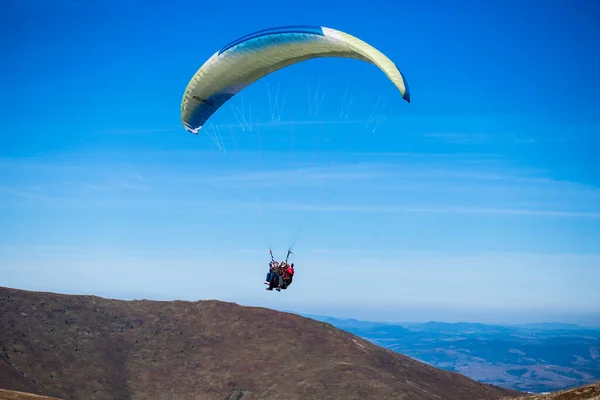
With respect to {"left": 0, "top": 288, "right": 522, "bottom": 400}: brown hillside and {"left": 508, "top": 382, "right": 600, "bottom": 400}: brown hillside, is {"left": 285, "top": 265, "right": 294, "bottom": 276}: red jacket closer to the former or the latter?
{"left": 508, "top": 382, "right": 600, "bottom": 400}: brown hillside

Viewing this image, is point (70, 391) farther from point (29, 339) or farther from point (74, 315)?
point (74, 315)

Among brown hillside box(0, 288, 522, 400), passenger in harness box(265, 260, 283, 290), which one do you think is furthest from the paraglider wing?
brown hillside box(0, 288, 522, 400)

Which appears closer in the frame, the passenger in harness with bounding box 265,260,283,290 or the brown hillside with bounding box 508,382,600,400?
the brown hillside with bounding box 508,382,600,400

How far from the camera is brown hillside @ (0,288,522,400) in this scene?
92000mm

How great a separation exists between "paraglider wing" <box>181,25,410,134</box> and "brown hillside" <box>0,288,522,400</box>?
2340 inches

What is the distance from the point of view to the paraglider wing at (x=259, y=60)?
33.4 meters

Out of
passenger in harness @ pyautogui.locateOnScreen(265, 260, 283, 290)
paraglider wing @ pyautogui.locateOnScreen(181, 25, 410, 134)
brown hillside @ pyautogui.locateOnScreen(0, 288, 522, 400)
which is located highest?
paraglider wing @ pyautogui.locateOnScreen(181, 25, 410, 134)

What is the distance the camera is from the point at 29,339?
325 feet

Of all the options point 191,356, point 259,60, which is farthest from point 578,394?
point 191,356

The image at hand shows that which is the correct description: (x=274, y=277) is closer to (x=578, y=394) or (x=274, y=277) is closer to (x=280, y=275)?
(x=280, y=275)

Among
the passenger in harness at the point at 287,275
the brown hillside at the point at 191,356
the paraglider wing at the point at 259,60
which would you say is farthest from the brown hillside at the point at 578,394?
the brown hillside at the point at 191,356

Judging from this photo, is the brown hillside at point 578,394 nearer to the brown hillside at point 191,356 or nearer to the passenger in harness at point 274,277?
the passenger in harness at point 274,277

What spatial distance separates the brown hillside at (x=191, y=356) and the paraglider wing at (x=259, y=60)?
59442 millimetres

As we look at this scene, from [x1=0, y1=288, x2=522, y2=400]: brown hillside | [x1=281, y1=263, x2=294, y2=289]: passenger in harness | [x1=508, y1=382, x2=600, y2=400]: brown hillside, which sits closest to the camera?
[x1=508, y1=382, x2=600, y2=400]: brown hillside
